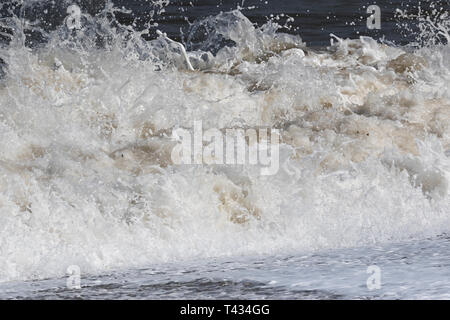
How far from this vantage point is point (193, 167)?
6.11 metres

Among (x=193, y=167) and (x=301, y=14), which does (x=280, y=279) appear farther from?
(x=301, y=14)

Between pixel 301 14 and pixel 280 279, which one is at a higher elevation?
pixel 301 14

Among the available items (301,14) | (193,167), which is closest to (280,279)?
(193,167)

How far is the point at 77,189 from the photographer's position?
568 centimetres

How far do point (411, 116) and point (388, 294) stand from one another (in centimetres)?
381

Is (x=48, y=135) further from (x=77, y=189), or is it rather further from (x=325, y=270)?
(x=325, y=270)

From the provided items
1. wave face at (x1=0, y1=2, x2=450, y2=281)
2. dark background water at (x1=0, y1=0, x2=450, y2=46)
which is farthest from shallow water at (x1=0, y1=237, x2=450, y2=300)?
dark background water at (x1=0, y1=0, x2=450, y2=46)

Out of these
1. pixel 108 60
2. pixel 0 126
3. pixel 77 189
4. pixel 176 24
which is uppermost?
pixel 176 24

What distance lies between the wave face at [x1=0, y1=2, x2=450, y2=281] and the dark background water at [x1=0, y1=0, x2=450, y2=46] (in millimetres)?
2368

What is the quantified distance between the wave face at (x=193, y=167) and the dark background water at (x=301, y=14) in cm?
237

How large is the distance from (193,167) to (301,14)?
263 inches

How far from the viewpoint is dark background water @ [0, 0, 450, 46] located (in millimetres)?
11570

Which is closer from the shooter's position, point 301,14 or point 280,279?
point 280,279

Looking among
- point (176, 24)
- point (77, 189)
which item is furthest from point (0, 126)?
point (176, 24)
